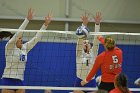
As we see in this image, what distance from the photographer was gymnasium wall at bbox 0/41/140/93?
8133mm

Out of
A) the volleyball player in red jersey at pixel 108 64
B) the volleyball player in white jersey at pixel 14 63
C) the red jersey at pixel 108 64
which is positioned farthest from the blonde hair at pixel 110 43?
the volleyball player in white jersey at pixel 14 63

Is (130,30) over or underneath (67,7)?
underneath

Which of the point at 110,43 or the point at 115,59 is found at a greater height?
the point at 110,43

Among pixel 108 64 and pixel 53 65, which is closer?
pixel 108 64

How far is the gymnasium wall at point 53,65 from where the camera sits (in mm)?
8133

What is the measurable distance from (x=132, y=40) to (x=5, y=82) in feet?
14.9

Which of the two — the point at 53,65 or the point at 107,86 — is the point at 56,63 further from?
the point at 107,86

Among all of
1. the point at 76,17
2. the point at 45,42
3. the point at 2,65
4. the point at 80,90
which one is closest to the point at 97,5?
the point at 76,17

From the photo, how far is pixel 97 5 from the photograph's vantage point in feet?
31.7

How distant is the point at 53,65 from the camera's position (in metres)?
8.24

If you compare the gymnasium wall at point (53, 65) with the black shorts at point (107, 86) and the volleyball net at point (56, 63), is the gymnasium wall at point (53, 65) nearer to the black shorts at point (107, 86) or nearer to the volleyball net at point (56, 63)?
the volleyball net at point (56, 63)

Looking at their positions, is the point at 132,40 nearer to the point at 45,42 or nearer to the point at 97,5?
the point at 97,5

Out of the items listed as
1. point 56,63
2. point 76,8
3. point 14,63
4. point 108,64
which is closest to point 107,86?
point 108,64

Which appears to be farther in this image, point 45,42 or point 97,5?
point 97,5
